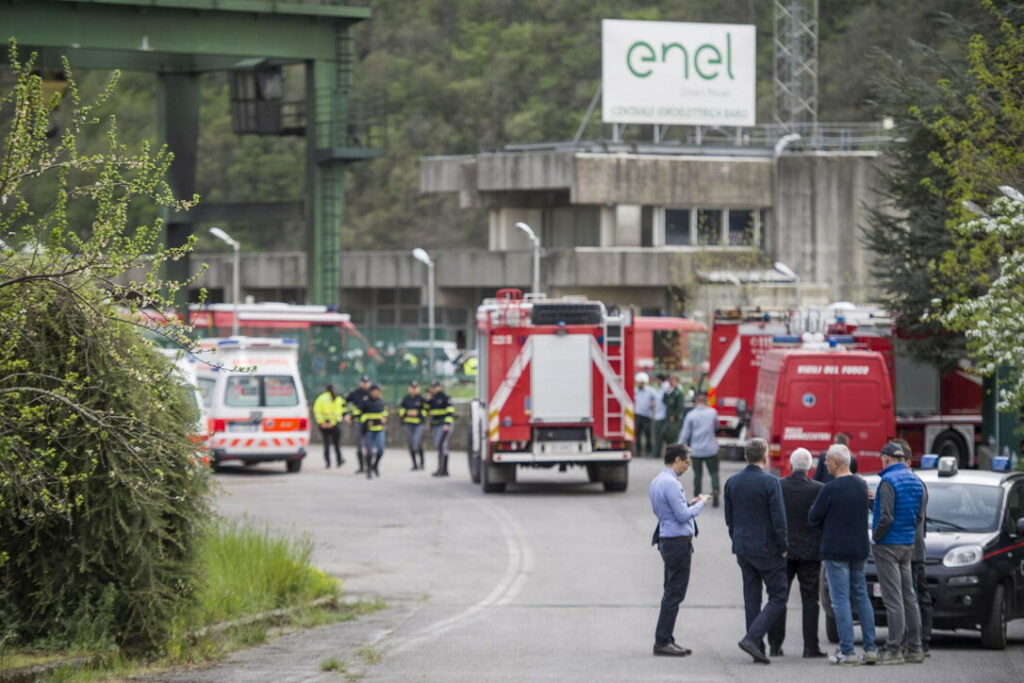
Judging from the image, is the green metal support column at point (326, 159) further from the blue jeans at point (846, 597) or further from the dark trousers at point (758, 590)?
the blue jeans at point (846, 597)

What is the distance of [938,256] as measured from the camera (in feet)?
87.0

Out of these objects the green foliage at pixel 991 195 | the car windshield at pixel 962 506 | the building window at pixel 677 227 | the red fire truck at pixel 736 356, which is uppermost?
the building window at pixel 677 227

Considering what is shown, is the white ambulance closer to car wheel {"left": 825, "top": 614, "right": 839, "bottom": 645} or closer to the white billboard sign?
car wheel {"left": 825, "top": 614, "right": 839, "bottom": 645}

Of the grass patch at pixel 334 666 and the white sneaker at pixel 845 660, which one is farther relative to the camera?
the white sneaker at pixel 845 660

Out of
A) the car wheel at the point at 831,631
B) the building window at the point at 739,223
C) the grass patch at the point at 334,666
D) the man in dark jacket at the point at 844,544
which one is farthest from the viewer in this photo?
the building window at the point at 739,223

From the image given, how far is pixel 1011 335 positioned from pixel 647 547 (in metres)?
7.72

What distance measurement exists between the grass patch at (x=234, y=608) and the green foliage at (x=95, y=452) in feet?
0.65

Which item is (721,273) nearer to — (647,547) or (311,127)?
(311,127)

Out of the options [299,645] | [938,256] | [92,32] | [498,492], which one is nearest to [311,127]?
[92,32]

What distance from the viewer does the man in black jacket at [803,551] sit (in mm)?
13727

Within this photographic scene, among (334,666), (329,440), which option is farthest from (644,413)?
(334,666)

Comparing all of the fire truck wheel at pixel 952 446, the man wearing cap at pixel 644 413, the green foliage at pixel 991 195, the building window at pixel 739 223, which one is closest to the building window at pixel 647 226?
the building window at pixel 739 223

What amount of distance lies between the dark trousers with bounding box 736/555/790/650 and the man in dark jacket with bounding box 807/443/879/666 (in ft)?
1.31

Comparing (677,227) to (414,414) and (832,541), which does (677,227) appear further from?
(832,541)
